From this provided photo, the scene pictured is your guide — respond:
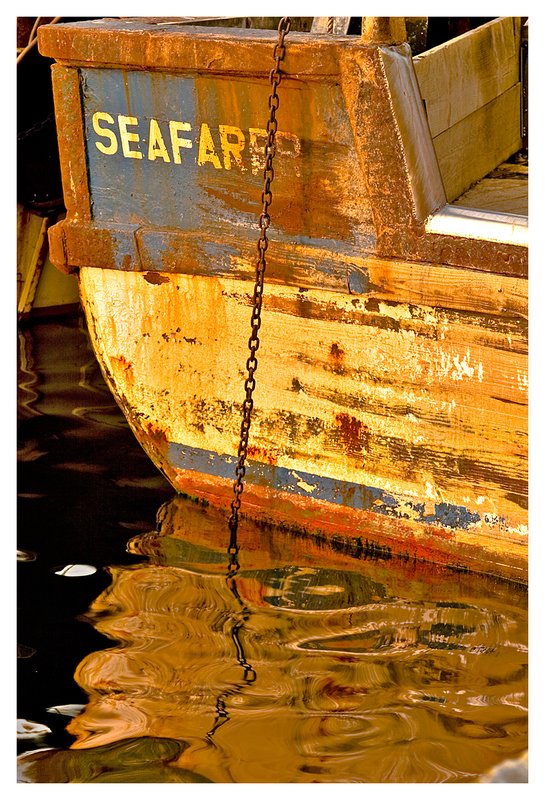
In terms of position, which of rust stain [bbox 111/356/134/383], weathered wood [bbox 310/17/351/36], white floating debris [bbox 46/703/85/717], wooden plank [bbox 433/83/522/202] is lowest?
white floating debris [bbox 46/703/85/717]

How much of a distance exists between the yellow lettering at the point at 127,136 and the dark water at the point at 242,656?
4.57 ft

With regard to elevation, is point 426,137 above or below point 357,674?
above

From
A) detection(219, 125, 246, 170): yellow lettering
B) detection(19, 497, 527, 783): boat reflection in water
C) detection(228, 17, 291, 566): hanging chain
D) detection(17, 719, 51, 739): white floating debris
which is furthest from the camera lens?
detection(219, 125, 246, 170): yellow lettering

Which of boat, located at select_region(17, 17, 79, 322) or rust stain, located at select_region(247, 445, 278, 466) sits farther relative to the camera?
boat, located at select_region(17, 17, 79, 322)

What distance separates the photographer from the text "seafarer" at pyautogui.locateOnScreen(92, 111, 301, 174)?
379 centimetres

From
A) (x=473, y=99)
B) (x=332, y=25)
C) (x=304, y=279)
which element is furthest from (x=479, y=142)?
(x=304, y=279)

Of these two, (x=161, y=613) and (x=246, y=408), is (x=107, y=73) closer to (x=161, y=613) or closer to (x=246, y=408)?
(x=246, y=408)

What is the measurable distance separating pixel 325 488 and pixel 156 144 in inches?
53.5

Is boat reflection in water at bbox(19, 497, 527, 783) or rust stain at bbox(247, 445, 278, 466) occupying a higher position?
rust stain at bbox(247, 445, 278, 466)

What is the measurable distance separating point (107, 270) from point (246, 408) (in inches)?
32.4

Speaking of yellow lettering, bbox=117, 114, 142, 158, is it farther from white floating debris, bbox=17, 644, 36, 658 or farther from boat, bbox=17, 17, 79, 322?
boat, bbox=17, 17, 79, 322

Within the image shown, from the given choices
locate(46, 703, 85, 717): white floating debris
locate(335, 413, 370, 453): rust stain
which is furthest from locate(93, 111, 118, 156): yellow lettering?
locate(46, 703, 85, 717): white floating debris

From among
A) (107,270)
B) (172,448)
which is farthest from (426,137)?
(172,448)

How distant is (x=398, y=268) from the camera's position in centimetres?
368
